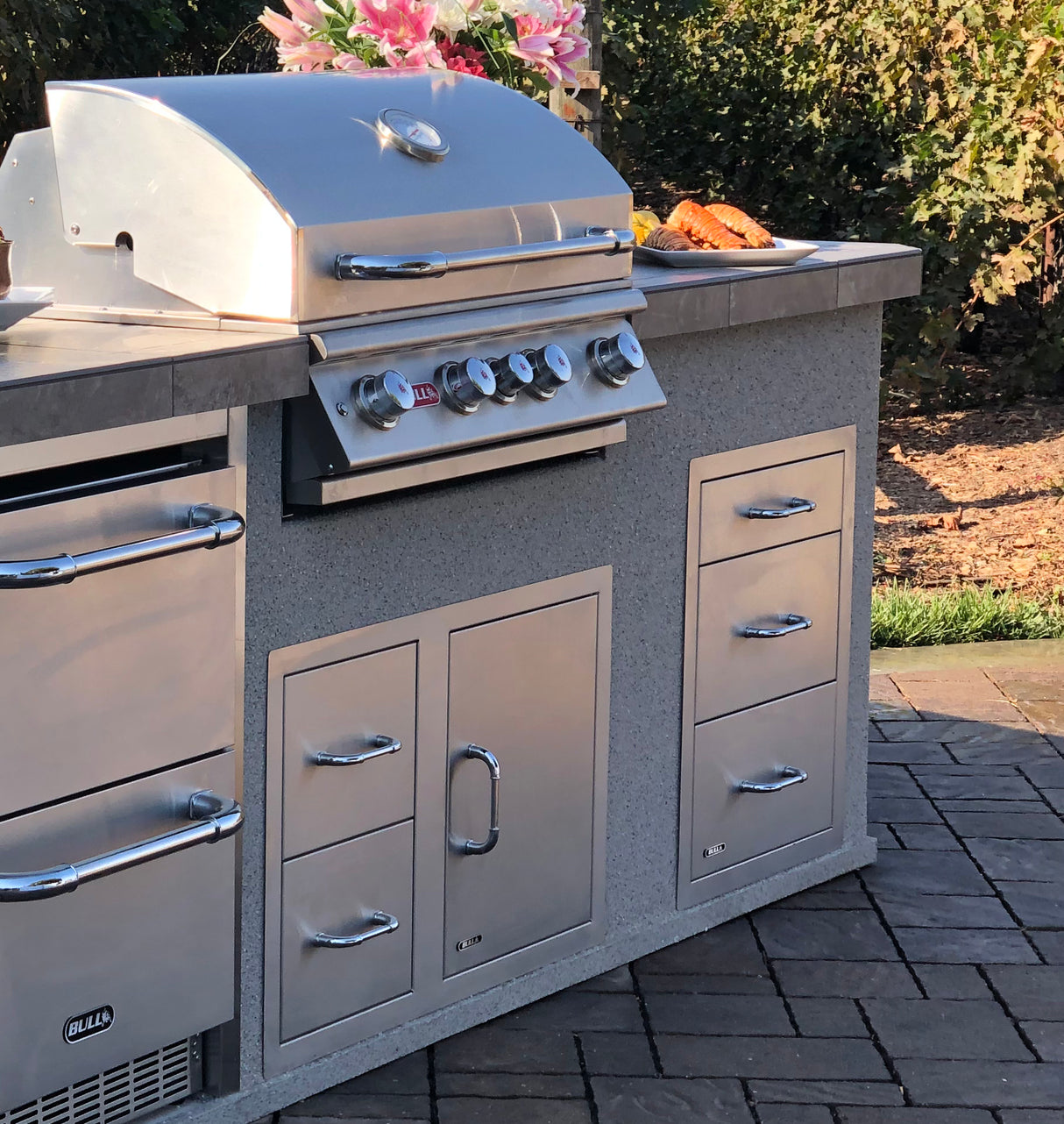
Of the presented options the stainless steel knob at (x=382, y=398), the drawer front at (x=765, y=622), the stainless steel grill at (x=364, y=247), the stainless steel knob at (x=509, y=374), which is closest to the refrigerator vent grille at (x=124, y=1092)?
the stainless steel grill at (x=364, y=247)

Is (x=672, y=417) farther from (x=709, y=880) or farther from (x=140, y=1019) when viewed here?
(x=140, y=1019)

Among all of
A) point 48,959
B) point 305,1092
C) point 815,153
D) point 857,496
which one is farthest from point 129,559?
point 815,153

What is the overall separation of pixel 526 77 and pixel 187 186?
3.65 feet

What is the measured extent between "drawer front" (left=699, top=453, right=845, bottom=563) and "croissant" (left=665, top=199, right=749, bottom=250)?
1.42ft

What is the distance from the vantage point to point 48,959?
218cm

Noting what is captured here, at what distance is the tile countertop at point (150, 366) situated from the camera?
2.01 meters

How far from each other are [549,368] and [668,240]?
2.37ft

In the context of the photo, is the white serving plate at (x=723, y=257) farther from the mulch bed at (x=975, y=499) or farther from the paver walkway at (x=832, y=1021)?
the mulch bed at (x=975, y=499)

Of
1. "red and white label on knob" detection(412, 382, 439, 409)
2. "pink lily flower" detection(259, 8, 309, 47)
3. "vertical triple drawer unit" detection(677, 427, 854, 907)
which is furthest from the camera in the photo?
"vertical triple drawer unit" detection(677, 427, 854, 907)

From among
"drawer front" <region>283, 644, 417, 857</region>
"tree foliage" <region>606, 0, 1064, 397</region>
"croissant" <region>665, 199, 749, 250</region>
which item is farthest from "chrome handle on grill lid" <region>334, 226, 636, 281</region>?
"tree foliage" <region>606, 0, 1064, 397</region>

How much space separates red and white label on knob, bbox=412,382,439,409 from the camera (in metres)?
2.45

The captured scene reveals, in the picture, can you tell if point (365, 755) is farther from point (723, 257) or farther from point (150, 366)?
point (723, 257)

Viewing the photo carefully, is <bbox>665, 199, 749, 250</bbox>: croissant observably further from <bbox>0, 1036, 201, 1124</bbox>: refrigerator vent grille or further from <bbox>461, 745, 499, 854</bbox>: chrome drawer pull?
<bbox>0, 1036, 201, 1124</bbox>: refrigerator vent grille

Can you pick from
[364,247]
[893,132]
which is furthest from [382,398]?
[893,132]
